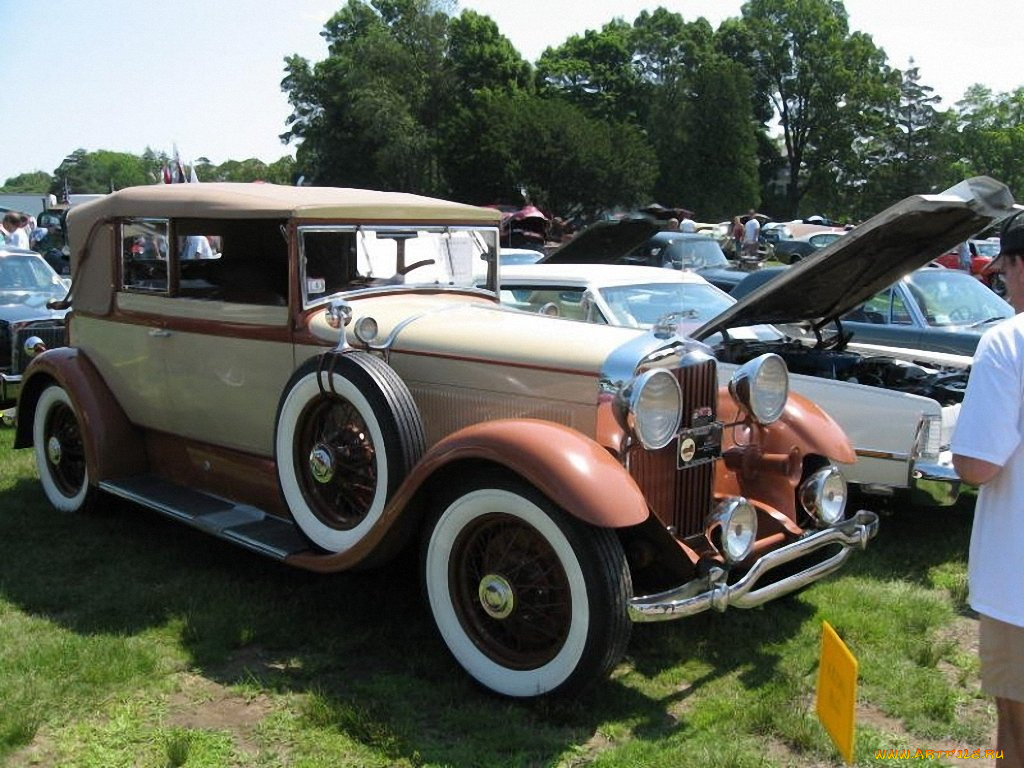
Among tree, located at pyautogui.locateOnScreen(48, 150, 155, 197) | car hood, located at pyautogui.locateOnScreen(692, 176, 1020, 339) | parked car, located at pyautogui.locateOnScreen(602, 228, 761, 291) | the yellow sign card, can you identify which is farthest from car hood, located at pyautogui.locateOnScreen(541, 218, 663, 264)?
tree, located at pyautogui.locateOnScreen(48, 150, 155, 197)

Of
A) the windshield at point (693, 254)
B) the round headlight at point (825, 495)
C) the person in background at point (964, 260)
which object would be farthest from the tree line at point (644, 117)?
the round headlight at point (825, 495)

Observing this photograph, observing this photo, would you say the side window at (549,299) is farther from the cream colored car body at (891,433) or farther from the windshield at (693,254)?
the windshield at (693,254)

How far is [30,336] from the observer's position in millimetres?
7766

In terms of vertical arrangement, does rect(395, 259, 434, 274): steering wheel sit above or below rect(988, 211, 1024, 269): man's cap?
below

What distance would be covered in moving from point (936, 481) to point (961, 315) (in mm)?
3334

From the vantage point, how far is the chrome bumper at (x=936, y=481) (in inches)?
190

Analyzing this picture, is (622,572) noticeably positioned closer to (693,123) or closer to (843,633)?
(843,633)

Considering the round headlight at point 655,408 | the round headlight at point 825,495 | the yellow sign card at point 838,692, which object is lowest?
the yellow sign card at point 838,692

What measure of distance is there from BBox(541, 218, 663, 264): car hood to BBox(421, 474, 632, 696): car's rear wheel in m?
7.14

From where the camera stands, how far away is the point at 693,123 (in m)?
54.7

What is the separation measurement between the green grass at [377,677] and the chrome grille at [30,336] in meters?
3.36

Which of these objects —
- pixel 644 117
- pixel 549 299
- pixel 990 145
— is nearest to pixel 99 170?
pixel 644 117

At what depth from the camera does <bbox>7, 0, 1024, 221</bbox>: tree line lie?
47562mm

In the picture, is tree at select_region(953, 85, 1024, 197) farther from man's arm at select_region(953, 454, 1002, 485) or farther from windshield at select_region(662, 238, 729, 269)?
man's arm at select_region(953, 454, 1002, 485)
